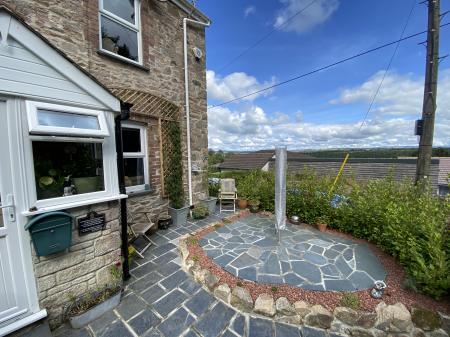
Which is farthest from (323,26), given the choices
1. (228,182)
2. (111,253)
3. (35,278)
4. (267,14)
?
(35,278)

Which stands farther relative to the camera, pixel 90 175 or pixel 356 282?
pixel 356 282

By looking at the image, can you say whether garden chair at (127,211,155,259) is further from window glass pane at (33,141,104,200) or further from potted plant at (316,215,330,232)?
potted plant at (316,215,330,232)

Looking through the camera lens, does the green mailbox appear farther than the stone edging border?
No

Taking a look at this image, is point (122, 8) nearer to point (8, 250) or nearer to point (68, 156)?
point (68, 156)

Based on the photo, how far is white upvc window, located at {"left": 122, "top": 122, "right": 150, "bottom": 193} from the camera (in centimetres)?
446

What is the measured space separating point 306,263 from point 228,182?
11.0 ft

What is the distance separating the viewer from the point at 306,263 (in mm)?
3189

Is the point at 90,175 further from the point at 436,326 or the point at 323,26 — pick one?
the point at 323,26

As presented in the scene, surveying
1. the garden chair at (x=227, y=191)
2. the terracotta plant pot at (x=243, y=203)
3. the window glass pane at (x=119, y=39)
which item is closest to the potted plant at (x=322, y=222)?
the terracotta plant pot at (x=243, y=203)

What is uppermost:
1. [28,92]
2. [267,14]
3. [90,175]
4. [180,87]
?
[267,14]

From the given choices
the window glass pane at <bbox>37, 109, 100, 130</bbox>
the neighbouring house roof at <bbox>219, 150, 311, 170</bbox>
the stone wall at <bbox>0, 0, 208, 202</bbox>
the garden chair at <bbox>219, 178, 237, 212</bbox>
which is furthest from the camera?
the neighbouring house roof at <bbox>219, 150, 311, 170</bbox>

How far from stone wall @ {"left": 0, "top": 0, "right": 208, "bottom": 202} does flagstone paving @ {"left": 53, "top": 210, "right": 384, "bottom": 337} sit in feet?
7.84

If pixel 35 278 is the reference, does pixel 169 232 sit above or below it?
below

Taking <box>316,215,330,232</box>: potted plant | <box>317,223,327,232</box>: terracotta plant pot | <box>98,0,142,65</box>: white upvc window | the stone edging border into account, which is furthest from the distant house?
<box>98,0,142,65</box>: white upvc window
